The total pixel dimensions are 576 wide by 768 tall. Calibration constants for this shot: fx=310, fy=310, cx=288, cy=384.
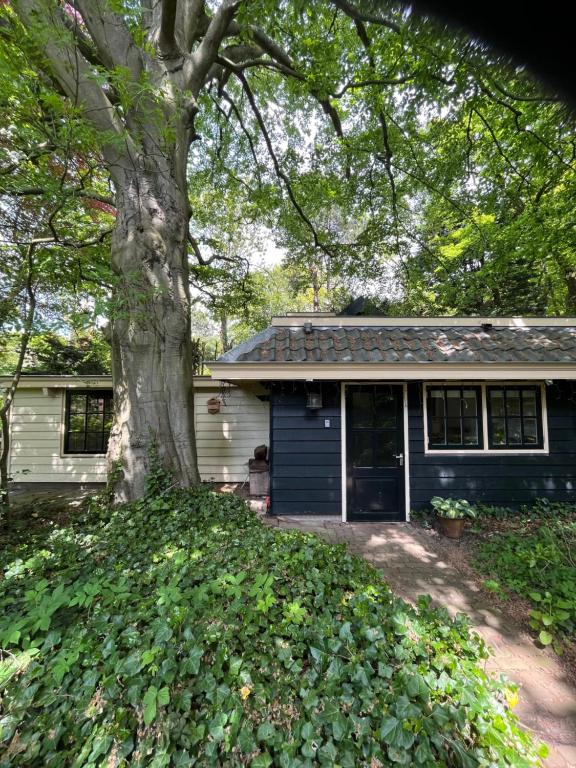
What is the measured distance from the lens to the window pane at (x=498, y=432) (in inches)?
185

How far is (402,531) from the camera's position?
426cm

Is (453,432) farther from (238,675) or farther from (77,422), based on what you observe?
(77,422)

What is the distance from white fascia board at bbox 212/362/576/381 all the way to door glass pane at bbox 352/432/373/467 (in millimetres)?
939

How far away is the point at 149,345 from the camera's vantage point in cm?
364

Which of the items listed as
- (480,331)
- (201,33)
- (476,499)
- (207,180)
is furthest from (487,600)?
(207,180)

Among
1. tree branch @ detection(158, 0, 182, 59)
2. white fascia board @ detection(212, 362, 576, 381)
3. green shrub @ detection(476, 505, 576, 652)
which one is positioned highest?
tree branch @ detection(158, 0, 182, 59)

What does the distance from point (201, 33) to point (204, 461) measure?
7.90 metres

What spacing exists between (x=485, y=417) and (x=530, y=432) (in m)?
0.74

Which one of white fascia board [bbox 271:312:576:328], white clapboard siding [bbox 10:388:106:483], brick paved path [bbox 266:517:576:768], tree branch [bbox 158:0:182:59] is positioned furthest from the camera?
white clapboard siding [bbox 10:388:106:483]

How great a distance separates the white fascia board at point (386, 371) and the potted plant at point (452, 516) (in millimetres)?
1702

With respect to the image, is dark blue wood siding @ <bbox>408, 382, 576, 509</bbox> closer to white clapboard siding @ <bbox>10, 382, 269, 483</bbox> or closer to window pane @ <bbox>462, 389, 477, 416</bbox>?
window pane @ <bbox>462, 389, 477, 416</bbox>

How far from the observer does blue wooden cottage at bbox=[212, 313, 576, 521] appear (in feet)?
15.0

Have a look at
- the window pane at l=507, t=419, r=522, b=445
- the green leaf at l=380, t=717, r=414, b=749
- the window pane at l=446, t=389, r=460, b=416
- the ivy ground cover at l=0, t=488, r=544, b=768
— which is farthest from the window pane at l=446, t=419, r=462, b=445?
the green leaf at l=380, t=717, r=414, b=749

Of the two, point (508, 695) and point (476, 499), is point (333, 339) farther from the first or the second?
point (508, 695)
